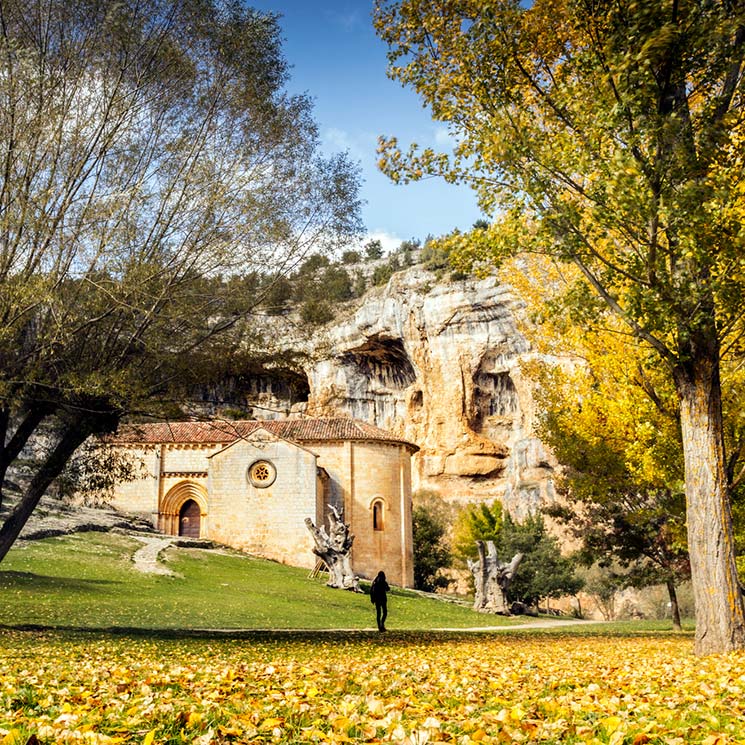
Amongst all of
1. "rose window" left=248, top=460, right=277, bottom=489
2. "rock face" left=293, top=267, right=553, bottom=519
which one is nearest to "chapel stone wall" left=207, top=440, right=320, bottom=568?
"rose window" left=248, top=460, right=277, bottom=489

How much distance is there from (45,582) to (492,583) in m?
20.7

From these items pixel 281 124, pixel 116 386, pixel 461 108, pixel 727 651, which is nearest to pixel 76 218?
pixel 116 386

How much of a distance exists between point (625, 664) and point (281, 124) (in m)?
12.2

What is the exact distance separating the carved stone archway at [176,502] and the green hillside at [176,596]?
30.5 ft

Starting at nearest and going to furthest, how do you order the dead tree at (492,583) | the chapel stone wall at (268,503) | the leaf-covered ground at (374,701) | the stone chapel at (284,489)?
the leaf-covered ground at (374,701)
the dead tree at (492,583)
the chapel stone wall at (268,503)
the stone chapel at (284,489)

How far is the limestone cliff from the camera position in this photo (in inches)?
2657

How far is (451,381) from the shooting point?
70000 mm

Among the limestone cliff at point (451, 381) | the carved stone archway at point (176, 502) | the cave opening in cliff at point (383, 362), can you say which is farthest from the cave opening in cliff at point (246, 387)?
the cave opening in cliff at point (383, 362)

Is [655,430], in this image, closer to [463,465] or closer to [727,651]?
[727,651]

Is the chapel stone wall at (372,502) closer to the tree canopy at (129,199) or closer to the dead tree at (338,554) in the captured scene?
the dead tree at (338,554)

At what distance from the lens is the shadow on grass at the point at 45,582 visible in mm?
22609

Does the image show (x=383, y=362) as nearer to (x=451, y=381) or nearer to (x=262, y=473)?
(x=451, y=381)

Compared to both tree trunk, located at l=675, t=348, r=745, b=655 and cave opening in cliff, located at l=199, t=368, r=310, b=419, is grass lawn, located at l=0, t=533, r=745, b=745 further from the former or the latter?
cave opening in cliff, located at l=199, t=368, r=310, b=419

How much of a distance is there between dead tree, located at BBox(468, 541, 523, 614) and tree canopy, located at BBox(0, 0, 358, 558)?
24523mm
